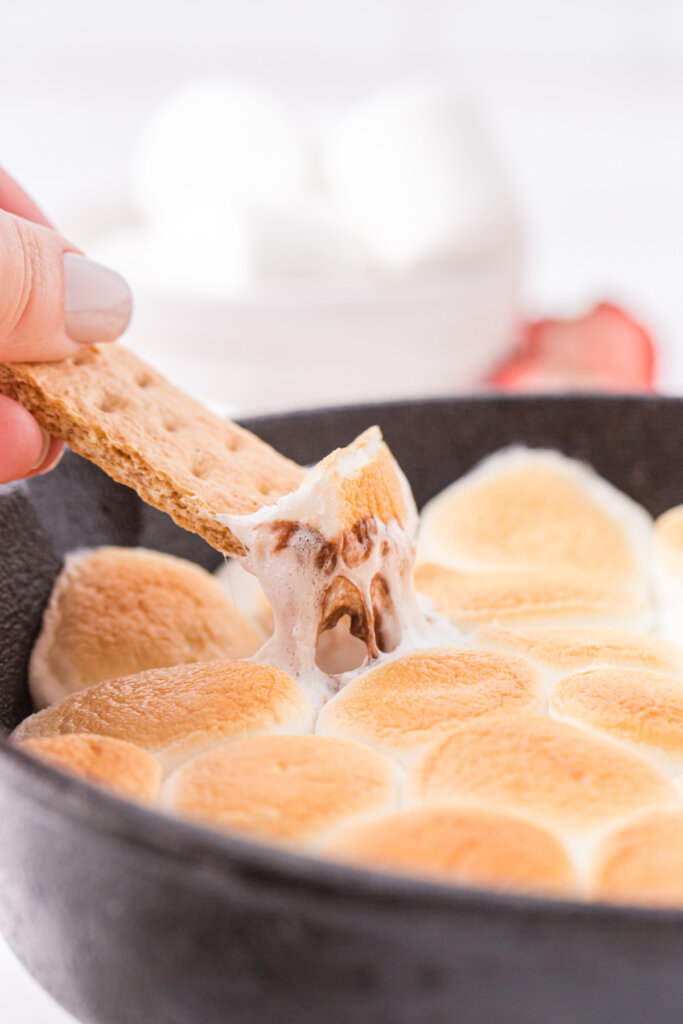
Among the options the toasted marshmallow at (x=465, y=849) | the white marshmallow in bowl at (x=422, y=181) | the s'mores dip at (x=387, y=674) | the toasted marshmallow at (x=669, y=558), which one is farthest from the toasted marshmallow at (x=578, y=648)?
the white marshmallow in bowl at (x=422, y=181)

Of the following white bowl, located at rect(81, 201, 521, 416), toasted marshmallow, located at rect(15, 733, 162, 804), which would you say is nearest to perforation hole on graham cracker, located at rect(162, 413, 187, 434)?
toasted marshmallow, located at rect(15, 733, 162, 804)

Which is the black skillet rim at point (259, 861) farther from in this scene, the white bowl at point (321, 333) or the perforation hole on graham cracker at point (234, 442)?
the white bowl at point (321, 333)

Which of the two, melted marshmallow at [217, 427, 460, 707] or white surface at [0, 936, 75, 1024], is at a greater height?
melted marshmallow at [217, 427, 460, 707]

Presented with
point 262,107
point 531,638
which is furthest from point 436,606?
point 262,107

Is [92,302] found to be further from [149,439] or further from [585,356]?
[585,356]

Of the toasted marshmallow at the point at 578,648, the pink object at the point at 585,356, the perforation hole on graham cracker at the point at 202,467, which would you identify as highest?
Answer: the perforation hole on graham cracker at the point at 202,467

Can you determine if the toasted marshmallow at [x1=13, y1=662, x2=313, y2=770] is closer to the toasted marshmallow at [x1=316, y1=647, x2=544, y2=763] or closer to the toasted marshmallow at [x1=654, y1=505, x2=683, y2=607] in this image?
the toasted marshmallow at [x1=316, y1=647, x2=544, y2=763]

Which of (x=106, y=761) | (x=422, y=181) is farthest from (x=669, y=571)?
(x=422, y=181)

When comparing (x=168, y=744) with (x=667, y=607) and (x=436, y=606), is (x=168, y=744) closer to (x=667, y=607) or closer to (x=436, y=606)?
(x=436, y=606)
